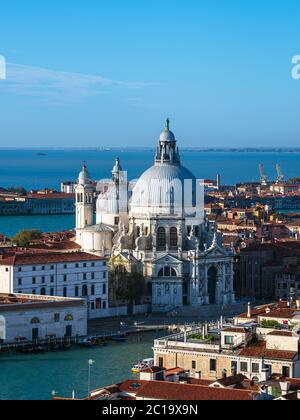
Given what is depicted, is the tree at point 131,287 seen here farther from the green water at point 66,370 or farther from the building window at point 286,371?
the building window at point 286,371

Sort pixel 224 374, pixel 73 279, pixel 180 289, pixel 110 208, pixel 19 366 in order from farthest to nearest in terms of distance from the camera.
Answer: pixel 110 208 → pixel 180 289 → pixel 73 279 → pixel 19 366 → pixel 224 374

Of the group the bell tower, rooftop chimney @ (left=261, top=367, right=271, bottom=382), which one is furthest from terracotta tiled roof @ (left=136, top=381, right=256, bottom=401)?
the bell tower

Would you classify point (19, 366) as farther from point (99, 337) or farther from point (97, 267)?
point (97, 267)

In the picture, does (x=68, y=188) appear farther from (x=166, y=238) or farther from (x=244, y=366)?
(x=244, y=366)

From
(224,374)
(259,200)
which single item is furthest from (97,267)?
(259,200)

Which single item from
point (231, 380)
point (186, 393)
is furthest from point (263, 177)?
point (186, 393)

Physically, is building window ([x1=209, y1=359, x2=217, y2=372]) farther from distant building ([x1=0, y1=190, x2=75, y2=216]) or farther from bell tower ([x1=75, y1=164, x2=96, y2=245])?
distant building ([x1=0, y1=190, x2=75, y2=216])
